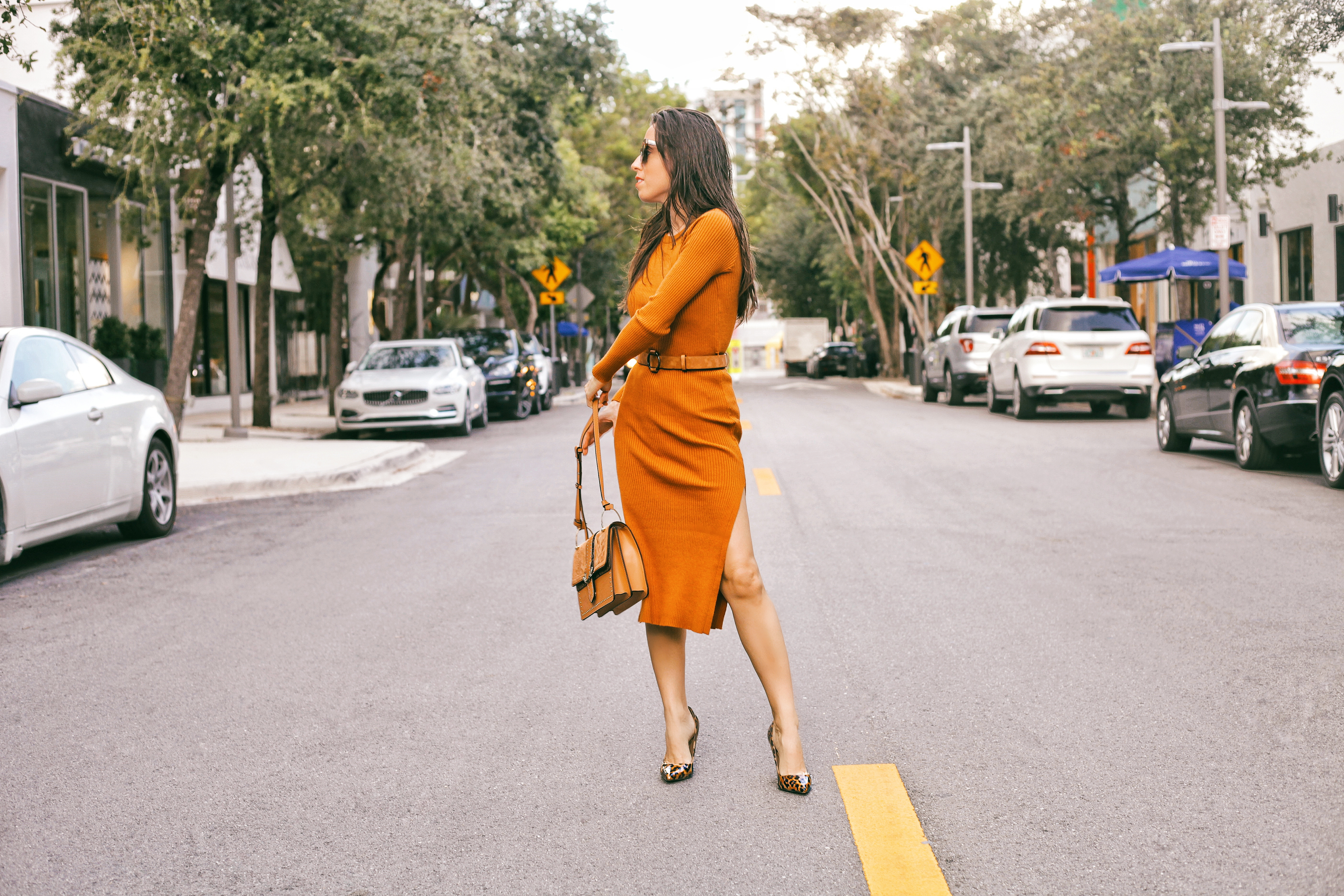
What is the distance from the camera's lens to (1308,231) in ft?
99.5

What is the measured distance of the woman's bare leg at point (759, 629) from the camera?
434 centimetres

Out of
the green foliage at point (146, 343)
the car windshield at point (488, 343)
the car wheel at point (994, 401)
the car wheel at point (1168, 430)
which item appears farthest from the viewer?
the car windshield at point (488, 343)

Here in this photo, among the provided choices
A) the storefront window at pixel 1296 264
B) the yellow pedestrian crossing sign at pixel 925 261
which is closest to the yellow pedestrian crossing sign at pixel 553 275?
the yellow pedestrian crossing sign at pixel 925 261

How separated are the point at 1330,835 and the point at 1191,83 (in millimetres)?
25798

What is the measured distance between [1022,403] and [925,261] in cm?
1635

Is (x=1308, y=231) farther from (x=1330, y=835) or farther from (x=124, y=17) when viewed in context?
(x=1330, y=835)

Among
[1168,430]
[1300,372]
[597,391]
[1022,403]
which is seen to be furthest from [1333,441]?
[1022,403]

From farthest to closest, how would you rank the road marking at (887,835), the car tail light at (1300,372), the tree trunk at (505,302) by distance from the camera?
the tree trunk at (505,302) < the car tail light at (1300,372) < the road marking at (887,835)

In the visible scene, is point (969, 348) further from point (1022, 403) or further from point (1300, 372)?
point (1300, 372)

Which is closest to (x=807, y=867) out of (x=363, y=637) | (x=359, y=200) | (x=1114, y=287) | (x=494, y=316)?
(x=363, y=637)

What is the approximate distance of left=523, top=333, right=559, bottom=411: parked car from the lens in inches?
1138

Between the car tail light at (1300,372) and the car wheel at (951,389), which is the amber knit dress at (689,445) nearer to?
the car tail light at (1300,372)

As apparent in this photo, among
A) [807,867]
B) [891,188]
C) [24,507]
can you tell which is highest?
[891,188]

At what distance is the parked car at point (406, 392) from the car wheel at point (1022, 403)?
8.10m
